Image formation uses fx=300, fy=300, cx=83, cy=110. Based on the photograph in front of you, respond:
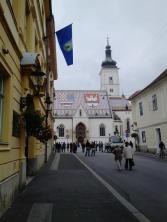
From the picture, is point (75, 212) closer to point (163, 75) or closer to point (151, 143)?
point (163, 75)

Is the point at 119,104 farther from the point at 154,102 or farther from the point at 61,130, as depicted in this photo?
the point at 154,102

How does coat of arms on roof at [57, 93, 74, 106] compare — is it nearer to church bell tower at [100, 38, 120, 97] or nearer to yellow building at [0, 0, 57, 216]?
church bell tower at [100, 38, 120, 97]

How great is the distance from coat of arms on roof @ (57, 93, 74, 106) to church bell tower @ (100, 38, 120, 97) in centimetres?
3466

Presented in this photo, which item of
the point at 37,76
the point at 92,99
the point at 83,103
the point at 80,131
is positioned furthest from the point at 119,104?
the point at 37,76

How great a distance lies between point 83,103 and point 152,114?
Answer: 182 feet

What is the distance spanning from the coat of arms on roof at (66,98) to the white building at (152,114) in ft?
160

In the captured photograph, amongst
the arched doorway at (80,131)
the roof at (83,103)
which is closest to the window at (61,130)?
the roof at (83,103)

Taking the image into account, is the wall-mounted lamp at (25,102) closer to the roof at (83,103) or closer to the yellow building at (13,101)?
the yellow building at (13,101)

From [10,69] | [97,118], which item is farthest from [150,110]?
[97,118]

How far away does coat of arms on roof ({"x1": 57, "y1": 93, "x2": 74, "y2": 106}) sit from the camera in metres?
90.5

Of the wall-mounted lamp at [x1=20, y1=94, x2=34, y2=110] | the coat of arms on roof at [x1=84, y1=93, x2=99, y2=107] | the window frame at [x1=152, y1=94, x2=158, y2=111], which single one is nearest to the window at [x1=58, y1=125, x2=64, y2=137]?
the coat of arms on roof at [x1=84, y1=93, x2=99, y2=107]

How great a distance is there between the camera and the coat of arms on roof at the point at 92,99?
299 feet

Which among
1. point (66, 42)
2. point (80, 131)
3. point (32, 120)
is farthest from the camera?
point (80, 131)

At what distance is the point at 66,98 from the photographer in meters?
91.6
